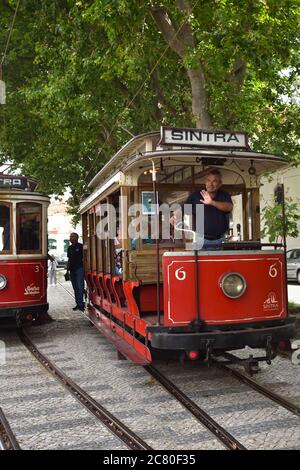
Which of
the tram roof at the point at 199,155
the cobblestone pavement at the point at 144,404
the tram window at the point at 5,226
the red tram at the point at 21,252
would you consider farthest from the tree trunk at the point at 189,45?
the cobblestone pavement at the point at 144,404

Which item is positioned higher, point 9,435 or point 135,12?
point 135,12

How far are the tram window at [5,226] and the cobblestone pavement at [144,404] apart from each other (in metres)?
1.97

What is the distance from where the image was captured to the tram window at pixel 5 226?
912 centimetres

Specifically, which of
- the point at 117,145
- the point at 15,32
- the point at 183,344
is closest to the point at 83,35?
the point at 15,32

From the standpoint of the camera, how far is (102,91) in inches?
524

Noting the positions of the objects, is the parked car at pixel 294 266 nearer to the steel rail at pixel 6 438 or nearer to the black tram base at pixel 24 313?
the black tram base at pixel 24 313

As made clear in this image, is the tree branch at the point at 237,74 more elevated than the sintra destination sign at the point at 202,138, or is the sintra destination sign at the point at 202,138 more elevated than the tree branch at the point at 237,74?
the tree branch at the point at 237,74

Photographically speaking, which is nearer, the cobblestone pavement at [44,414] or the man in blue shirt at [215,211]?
the cobblestone pavement at [44,414]

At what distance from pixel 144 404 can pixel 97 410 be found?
0.53 meters

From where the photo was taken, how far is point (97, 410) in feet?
16.9

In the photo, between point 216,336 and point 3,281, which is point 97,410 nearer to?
point 216,336

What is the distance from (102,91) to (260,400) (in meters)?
9.80

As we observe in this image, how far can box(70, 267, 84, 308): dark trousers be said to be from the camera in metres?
11.8

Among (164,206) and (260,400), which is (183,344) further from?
(164,206)
